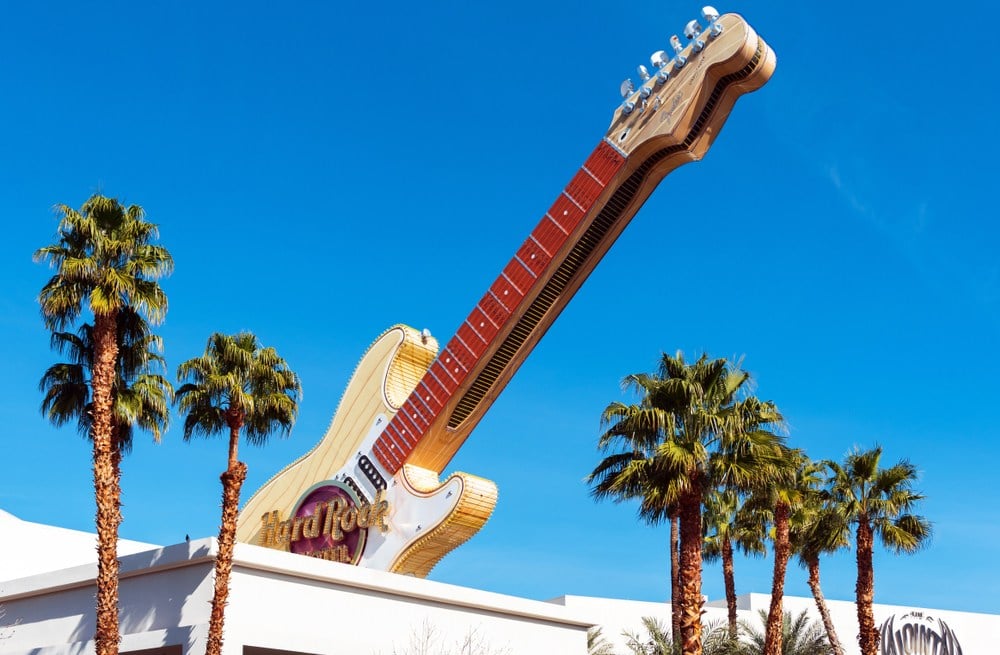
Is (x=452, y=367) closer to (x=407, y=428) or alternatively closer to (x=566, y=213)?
(x=407, y=428)

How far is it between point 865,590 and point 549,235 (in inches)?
496

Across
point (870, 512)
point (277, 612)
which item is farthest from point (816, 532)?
point (277, 612)

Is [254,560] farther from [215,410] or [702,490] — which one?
[702,490]

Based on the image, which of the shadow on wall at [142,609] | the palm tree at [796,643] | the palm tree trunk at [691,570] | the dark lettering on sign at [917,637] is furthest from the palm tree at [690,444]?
the dark lettering on sign at [917,637]

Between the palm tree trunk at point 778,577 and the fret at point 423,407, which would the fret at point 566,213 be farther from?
the palm tree trunk at point 778,577

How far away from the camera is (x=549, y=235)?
24.3m

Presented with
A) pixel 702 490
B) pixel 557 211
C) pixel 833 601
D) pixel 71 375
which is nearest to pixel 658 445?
pixel 702 490

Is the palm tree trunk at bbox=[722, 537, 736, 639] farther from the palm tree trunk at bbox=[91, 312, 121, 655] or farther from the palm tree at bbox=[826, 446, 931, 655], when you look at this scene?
the palm tree trunk at bbox=[91, 312, 121, 655]

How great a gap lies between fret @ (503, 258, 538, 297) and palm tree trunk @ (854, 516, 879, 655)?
11581 millimetres

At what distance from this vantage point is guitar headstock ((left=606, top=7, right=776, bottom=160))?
21.3 metres

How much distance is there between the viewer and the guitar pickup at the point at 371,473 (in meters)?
26.3

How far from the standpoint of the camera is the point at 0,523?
1368 inches

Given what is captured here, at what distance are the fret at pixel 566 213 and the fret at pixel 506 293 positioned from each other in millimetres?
1711

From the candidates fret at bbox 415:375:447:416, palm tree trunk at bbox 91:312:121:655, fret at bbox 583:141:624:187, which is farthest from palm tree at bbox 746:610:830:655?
palm tree trunk at bbox 91:312:121:655
